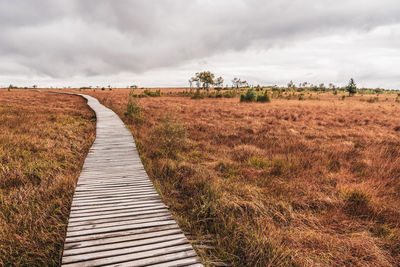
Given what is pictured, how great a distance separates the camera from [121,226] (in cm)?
275

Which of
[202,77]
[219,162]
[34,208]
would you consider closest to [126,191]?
[34,208]

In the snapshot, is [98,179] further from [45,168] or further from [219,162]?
[219,162]

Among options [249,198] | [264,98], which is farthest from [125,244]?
[264,98]

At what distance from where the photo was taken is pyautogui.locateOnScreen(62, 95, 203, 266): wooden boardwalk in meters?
2.21

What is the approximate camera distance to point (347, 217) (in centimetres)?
358

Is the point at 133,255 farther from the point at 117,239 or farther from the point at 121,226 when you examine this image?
the point at 121,226

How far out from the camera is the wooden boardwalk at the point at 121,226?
2211mm

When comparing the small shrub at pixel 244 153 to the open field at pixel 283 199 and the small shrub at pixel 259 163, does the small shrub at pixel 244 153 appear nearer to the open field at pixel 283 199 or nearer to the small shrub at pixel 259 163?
the open field at pixel 283 199

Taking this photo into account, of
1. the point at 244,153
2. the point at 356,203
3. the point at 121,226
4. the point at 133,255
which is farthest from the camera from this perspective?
the point at 244,153

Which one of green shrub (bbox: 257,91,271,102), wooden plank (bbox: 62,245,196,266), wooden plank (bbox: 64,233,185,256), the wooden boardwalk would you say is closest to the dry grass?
the wooden boardwalk

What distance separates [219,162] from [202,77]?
51.2 meters

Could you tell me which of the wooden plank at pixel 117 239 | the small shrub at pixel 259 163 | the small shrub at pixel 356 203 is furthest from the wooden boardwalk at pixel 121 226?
the small shrub at pixel 356 203

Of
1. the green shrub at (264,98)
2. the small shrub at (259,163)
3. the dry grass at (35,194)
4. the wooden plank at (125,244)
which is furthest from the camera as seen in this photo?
the green shrub at (264,98)

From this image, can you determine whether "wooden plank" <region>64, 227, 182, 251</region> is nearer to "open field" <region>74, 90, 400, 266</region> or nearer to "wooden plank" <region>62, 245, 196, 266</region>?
"wooden plank" <region>62, 245, 196, 266</region>
